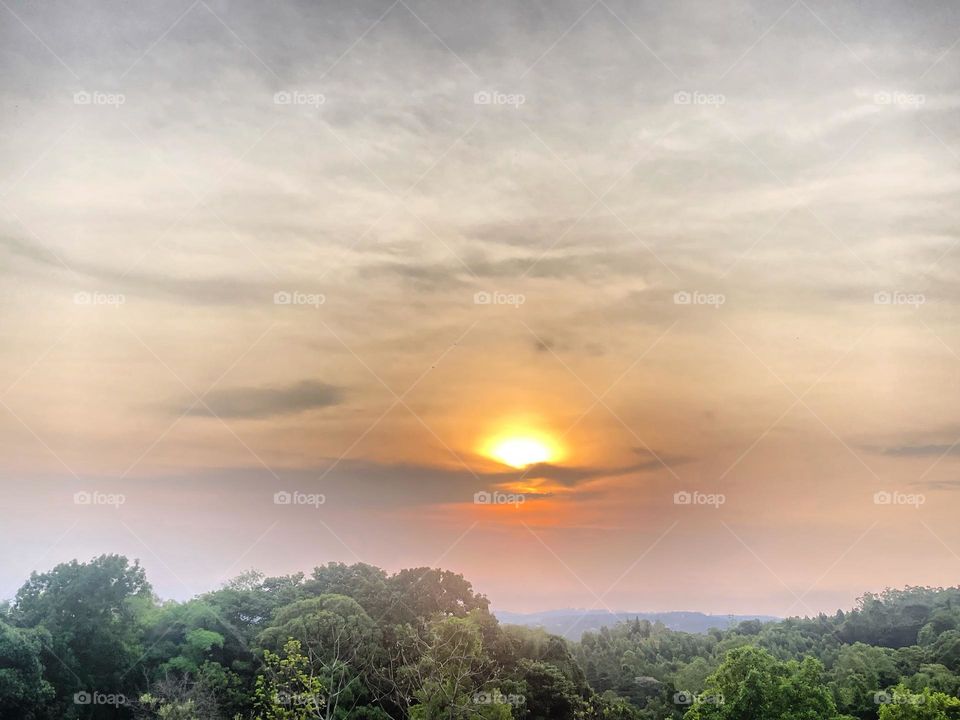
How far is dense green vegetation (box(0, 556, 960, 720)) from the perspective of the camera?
13.6 meters

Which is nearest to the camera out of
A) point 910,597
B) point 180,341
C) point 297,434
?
point 180,341

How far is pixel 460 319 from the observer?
18.8 metres

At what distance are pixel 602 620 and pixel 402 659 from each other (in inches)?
293

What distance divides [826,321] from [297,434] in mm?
12325

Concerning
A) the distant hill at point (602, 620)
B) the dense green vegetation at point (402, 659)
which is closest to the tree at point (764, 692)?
the dense green vegetation at point (402, 659)

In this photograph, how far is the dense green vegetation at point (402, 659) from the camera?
13648 mm

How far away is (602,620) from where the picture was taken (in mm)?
21828

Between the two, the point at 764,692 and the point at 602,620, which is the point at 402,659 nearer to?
the point at 764,692

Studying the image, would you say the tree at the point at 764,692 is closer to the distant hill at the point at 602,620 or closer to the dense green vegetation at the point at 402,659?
the dense green vegetation at the point at 402,659

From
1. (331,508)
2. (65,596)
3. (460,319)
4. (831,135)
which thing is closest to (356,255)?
(460,319)

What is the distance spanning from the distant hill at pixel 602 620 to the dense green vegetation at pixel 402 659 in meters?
0.46

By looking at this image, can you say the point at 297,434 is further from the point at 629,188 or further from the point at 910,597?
the point at 910,597

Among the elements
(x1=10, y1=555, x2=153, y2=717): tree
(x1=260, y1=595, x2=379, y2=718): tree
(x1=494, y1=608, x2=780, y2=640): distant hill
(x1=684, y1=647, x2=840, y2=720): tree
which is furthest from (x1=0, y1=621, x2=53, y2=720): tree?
(x1=684, y1=647, x2=840, y2=720): tree

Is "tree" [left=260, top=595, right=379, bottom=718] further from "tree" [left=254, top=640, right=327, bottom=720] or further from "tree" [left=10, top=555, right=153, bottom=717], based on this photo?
"tree" [left=10, top=555, right=153, bottom=717]
